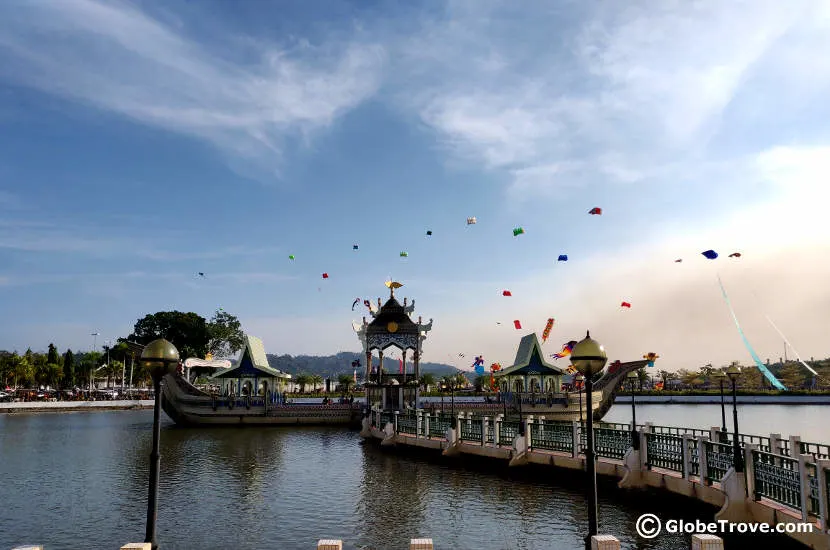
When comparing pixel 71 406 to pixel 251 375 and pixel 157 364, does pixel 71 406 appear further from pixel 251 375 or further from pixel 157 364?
pixel 157 364

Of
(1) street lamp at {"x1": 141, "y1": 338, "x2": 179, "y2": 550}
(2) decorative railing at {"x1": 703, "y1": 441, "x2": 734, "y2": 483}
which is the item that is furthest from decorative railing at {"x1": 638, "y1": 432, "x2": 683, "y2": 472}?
(1) street lamp at {"x1": 141, "y1": 338, "x2": 179, "y2": 550}

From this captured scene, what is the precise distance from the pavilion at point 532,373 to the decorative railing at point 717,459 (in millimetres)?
34989

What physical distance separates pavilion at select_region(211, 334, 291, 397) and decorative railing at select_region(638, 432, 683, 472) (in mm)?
39370

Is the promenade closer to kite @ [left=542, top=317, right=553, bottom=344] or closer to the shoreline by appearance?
kite @ [left=542, top=317, right=553, bottom=344]

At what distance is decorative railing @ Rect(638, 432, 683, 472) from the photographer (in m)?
19.5

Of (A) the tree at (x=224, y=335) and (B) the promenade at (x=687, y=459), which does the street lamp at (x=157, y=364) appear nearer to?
(B) the promenade at (x=687, y=459)

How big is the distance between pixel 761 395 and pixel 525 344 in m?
83.5

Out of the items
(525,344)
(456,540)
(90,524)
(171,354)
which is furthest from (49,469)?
(525,344)

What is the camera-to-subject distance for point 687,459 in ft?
61.3

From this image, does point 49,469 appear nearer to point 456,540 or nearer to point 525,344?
point 456,540

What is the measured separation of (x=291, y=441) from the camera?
40812 millimetres

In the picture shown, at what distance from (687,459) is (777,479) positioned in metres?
4.52

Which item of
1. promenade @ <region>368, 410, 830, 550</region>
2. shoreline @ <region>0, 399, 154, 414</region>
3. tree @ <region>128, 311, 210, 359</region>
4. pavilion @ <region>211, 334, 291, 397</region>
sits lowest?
shoreline @ <region>0, 399, 154, 414</region>

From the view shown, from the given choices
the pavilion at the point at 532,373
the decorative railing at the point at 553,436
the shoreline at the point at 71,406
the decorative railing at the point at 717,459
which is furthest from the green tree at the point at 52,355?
the decorative railing at the point at 717,459
